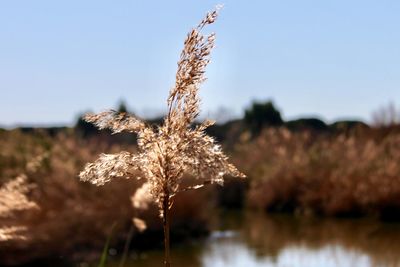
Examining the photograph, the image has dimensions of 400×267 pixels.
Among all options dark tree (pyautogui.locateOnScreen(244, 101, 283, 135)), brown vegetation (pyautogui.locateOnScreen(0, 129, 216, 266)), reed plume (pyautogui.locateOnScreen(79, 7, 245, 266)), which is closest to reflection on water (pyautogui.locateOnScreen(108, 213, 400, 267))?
brown vegetation (pyautogui.locateOnScreen(0, 129, 216, 266))

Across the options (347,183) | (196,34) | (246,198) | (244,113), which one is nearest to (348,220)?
(347,183)

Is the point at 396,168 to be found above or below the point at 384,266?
above

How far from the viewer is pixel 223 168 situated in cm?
118

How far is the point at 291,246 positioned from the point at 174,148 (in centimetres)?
799

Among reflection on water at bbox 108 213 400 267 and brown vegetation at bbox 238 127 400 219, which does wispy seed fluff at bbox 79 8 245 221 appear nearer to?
reflection on water at bbox 108 213 400 267

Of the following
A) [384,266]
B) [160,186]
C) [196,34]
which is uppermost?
[196,34]

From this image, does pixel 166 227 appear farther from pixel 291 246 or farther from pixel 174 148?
pixel 291 246

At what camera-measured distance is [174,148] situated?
4.02 feet

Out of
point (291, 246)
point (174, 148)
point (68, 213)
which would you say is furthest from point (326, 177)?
point (174, 148)

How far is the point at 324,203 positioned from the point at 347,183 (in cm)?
57

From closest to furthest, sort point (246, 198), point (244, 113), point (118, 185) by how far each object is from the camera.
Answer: point (118, 185)
point (246, 198)
point (244, 113)

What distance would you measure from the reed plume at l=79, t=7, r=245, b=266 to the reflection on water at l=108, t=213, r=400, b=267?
647cm

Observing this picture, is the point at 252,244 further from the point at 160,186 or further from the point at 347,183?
the point at 160,186

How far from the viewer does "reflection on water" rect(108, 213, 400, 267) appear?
7824 mm
